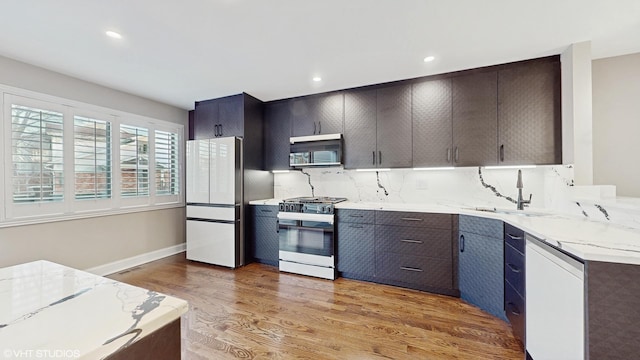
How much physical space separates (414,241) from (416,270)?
12.1 inches

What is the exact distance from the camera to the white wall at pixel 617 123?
232 cm

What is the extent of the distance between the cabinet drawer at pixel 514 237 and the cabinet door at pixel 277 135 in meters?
2.63

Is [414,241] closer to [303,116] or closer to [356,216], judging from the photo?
[356,216]

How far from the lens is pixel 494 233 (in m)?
2.16

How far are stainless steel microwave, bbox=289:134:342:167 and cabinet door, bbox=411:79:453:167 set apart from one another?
0.95 metres

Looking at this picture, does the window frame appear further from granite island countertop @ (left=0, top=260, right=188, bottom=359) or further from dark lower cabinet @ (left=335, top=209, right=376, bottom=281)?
dark lower cabinet @ (left=335, top=209, right=376, bottom=281)

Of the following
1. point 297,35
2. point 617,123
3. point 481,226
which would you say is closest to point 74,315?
point 297,35

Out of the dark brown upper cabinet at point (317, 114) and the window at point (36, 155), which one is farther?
the dark brown upper cabinet at point (317, 114)

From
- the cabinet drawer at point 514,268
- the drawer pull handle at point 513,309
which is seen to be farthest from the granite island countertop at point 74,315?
the drawer pull handle at point 513,309

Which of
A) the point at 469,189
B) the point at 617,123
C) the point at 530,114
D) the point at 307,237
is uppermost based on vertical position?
the point at 530,114

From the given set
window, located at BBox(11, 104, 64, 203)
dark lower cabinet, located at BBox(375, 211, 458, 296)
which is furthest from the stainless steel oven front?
window, located at BBox(11, 104, 64, 203)

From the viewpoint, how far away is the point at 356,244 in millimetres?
2967

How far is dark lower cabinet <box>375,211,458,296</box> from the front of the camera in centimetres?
257

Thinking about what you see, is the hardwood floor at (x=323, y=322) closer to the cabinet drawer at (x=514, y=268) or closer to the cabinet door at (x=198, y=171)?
the cabinet drawer at (x=514, y=268)
